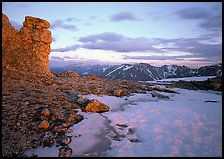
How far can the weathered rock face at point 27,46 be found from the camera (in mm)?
16484

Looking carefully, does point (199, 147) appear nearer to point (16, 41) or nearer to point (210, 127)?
point (210, 127)

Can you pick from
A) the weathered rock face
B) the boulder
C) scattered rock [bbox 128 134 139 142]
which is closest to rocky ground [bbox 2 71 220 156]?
the boulder

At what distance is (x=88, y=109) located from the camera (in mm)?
9625

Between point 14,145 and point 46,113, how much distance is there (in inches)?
101

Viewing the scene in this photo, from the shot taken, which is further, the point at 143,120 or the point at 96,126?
the point at 143,120

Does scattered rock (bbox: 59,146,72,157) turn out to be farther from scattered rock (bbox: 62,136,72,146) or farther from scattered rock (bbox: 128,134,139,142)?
scattered rock (bbox: 128,134,139,142)

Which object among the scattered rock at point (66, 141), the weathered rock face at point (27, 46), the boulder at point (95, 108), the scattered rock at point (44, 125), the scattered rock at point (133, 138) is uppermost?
the weathered rock face at point (27, 46)

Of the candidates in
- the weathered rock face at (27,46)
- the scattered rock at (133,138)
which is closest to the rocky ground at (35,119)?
the scattered rock at (133,138)

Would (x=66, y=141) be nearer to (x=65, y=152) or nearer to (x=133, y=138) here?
(x=65, y=152)

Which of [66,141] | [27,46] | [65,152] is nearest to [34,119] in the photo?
[66,141]

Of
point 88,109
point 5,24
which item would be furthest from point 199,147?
point 5,24

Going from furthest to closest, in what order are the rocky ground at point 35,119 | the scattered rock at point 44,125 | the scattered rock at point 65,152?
1. the scattered rock at point 44,125
2. the rocky ground at point 35,119
3. the scattered rock at point 65,152

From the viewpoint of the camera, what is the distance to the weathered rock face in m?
16.5

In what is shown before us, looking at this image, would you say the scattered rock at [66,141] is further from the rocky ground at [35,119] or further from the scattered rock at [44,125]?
the scattered rock at [44,125]
